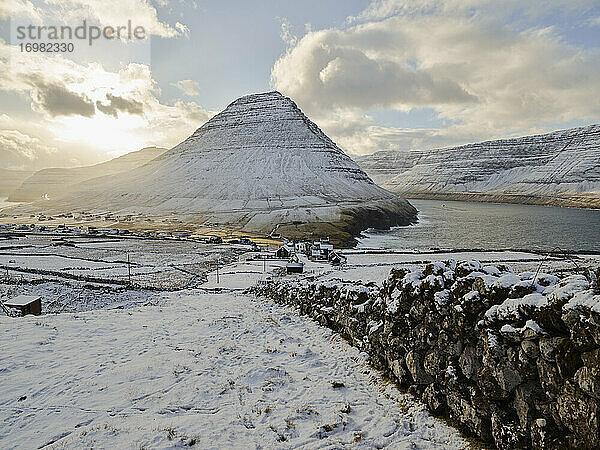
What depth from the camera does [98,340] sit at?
11922 mm

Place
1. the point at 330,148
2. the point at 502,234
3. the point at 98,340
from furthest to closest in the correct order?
1. the point at 330,148
2. the point at 502,234
3. the point at 98,340

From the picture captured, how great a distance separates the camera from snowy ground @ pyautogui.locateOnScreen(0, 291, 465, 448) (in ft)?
20.6

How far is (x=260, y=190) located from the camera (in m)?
143

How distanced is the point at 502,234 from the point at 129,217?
12818 centimetres

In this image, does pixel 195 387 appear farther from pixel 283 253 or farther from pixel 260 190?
pixel 260 190

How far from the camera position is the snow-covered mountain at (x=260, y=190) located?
109 m

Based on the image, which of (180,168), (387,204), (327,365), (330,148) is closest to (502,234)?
(387,204)

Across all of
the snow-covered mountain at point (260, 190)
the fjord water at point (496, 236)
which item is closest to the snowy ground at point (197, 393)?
the fjord water at point (496, 236)

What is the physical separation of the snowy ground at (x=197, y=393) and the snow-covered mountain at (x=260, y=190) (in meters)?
78.0

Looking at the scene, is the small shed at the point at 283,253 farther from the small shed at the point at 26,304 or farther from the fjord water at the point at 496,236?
the small shed at the point at 26,304

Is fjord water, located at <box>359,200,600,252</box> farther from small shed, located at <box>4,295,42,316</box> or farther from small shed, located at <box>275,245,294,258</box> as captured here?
small shed, located at <box>4,295,42,316</box>

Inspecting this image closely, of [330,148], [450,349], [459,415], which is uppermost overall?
[330,148]

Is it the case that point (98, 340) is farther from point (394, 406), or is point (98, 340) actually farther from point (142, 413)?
point (394, 406)

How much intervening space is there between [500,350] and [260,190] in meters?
140
